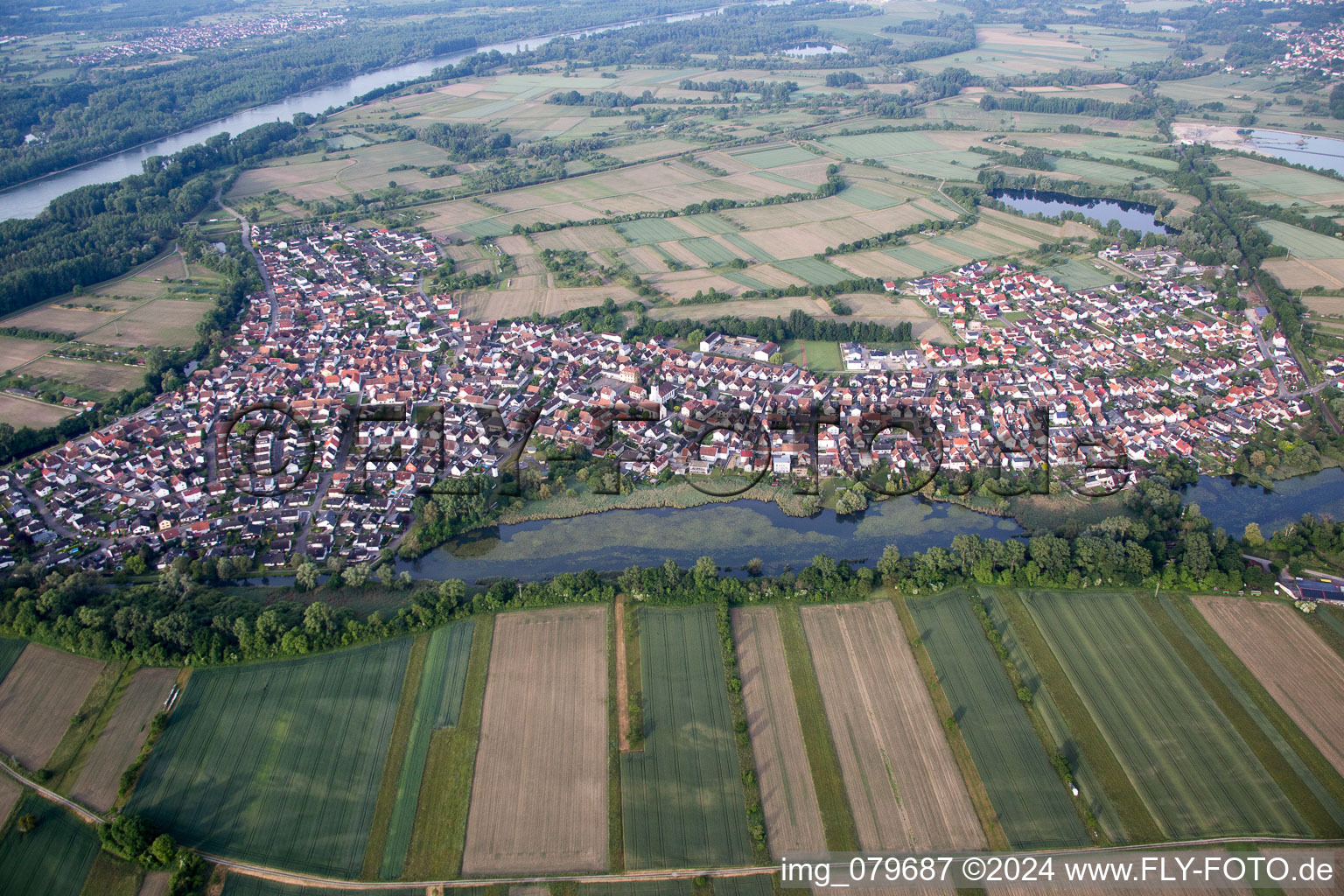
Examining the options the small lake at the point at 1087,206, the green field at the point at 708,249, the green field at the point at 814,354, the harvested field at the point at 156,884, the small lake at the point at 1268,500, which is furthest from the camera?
the small lake at the point at 1087,206

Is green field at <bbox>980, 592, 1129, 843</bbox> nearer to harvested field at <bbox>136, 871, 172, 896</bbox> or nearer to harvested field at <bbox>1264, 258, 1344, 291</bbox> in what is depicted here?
harvested field at <bbox>136, 871, 172, 896</bbox>

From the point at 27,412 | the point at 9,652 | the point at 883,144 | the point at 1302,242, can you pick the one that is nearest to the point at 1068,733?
the point at 9,652

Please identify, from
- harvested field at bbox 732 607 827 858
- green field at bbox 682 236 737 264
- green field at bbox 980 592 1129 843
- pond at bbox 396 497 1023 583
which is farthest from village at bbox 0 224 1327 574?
green field at bbox 682 236 737 264

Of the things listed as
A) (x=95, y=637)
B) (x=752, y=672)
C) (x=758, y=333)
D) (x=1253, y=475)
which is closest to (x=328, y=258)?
(x=758, y=333)

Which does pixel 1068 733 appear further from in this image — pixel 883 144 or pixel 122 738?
pixel 883 144

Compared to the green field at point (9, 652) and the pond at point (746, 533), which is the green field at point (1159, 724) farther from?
the green field at point (9, 652)

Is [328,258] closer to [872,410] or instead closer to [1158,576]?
[872,410]

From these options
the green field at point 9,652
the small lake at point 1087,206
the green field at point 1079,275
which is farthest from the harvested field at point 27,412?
the small lake at point 1087,206
